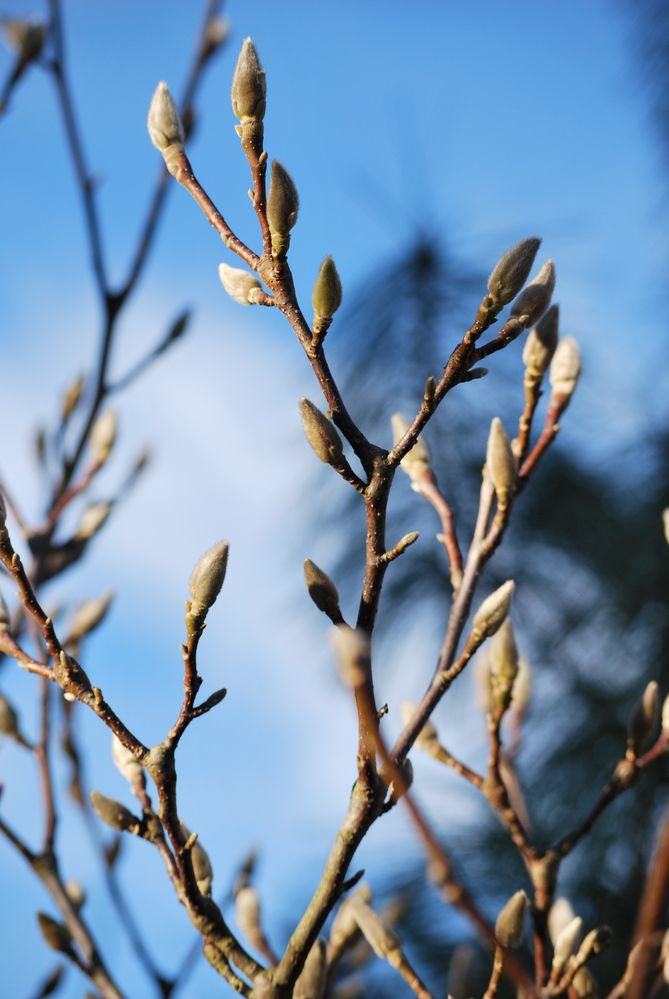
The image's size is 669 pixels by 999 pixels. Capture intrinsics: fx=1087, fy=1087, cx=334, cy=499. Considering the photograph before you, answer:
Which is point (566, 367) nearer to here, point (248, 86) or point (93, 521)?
point (248, 86)

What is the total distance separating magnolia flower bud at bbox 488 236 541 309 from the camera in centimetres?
45

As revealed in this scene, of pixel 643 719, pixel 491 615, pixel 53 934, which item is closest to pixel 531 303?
A: pixel 491 615

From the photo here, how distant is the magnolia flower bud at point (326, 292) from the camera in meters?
0.45

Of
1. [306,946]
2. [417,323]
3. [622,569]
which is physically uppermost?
[417,323]

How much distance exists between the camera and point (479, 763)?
4.97ft

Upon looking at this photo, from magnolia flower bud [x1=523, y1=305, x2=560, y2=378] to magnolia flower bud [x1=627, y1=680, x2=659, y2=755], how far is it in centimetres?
18

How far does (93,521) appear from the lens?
0.87 m

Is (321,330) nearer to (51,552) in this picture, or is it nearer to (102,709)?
(102,709)

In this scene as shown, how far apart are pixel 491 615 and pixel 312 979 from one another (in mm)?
188

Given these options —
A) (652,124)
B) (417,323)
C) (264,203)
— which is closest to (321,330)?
(264,203)

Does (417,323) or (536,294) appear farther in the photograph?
(417,323)

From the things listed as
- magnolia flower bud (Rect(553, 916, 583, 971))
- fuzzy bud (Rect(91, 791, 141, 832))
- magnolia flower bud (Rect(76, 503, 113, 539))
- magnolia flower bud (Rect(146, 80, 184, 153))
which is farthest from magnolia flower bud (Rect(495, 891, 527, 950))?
magnolia flower bud (Rect(76, 503, 113, 539))

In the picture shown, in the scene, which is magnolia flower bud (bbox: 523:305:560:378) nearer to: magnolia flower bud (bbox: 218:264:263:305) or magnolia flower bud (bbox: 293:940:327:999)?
magnolia flower bud (bbox: 218:264:263:305)

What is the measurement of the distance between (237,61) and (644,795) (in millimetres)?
1171
